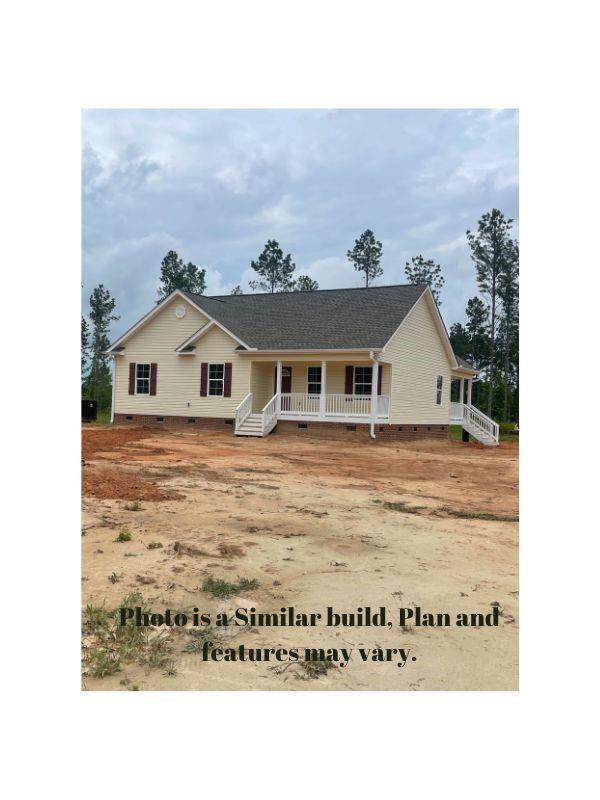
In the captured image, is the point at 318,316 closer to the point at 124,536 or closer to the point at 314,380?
the point at 314,380

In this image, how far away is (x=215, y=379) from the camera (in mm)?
21859

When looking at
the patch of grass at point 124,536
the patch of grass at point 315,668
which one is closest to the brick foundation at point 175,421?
the patch of grass at point 124,536

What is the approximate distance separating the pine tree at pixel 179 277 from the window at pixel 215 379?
2.86 meters

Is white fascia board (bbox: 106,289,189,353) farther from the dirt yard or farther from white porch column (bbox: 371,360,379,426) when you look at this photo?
the dirt yard

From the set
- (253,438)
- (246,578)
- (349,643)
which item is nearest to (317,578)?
(246,578)

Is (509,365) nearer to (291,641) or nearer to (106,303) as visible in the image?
(106,303)

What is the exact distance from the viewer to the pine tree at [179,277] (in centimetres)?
2156

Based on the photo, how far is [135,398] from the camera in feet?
75.6

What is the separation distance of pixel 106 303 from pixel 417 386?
51.5 feet

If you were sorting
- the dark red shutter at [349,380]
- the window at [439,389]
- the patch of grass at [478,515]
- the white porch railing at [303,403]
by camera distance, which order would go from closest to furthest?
the patch of grass at [478,515] < the white porch railing at [303,403] < the dark red shutter at [349,380] < the window at [439,389]

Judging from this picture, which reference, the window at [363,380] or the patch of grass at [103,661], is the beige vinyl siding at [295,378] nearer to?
the window at [363,380]

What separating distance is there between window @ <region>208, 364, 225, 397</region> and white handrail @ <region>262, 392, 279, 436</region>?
2.43 meters

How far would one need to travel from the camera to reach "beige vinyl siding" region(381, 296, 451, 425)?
20.7 meters

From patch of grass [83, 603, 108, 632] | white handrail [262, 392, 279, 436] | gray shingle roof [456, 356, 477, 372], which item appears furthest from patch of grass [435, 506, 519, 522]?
gray shingle roof [456, 356, 477, 372]
